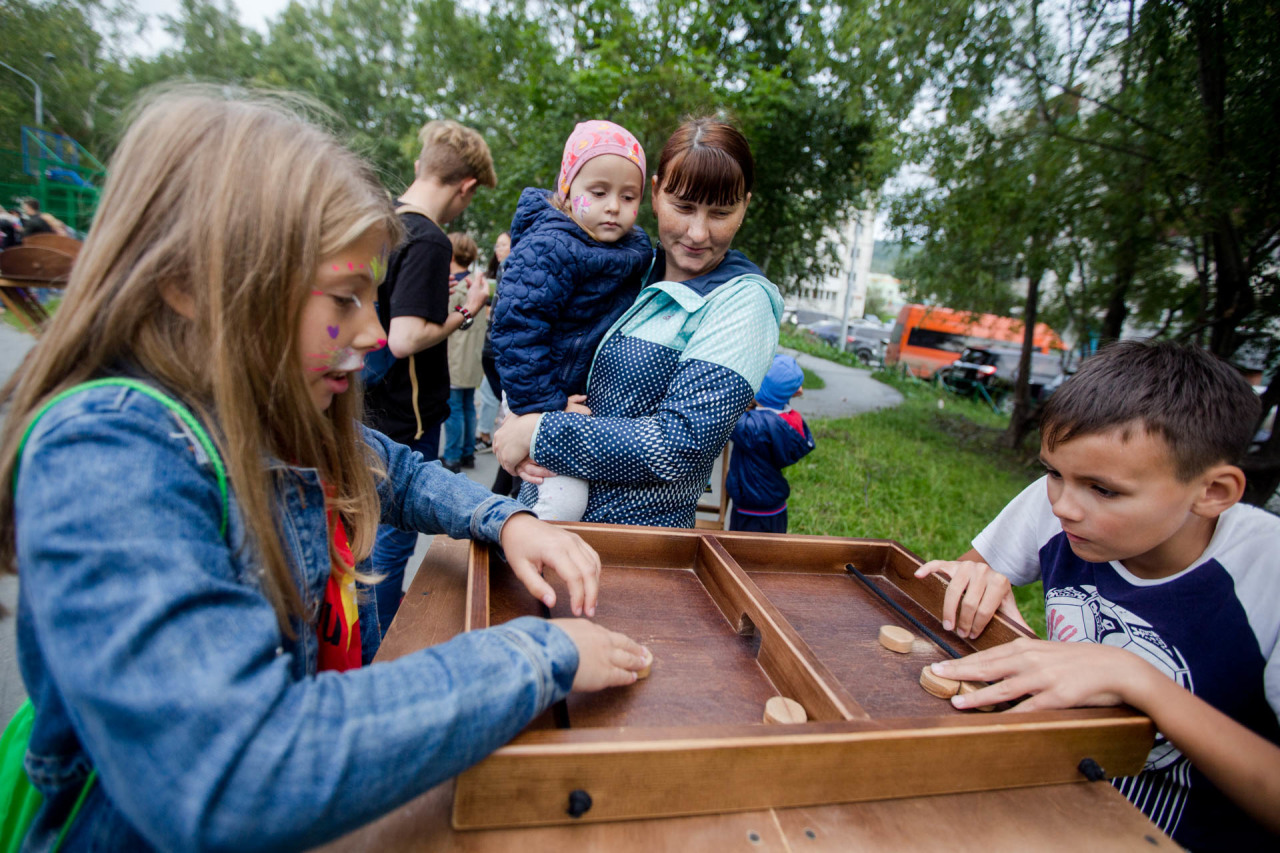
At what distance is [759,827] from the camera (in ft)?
2.61

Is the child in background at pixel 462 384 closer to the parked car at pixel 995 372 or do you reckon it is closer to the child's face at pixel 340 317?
the child's face at pixel 340 317

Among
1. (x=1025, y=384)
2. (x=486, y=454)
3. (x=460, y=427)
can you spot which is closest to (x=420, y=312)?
(x=460, y=427)

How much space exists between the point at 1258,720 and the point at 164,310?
196 cm

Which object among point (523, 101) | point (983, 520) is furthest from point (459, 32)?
point (983, 520)

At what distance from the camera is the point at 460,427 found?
5.57 meters

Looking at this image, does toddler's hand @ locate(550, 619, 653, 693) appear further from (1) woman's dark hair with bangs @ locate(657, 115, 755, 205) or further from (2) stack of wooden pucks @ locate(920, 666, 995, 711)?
(1) woman's dark hair with bangs @ locate(657, 115, 755, 205)

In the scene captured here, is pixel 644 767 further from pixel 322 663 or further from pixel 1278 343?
pixel 1278 343

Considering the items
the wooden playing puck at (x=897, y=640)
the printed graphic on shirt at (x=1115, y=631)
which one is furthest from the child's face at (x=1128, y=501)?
the wooden playing puck at (x=897, y=640)

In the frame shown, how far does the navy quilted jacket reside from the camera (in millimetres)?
1821

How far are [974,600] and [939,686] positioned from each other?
269mm

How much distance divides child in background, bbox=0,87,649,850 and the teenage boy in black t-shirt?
1.39m

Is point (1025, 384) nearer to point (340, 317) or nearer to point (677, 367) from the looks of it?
point (677, 367)

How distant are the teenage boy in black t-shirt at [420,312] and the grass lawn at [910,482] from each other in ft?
10.4

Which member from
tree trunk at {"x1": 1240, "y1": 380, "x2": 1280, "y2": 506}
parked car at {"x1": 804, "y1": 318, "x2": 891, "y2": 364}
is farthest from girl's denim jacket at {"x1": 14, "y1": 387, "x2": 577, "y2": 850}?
parked car at {"x1": 804, "y1": 318, "x2": 891, "y2": 364}
